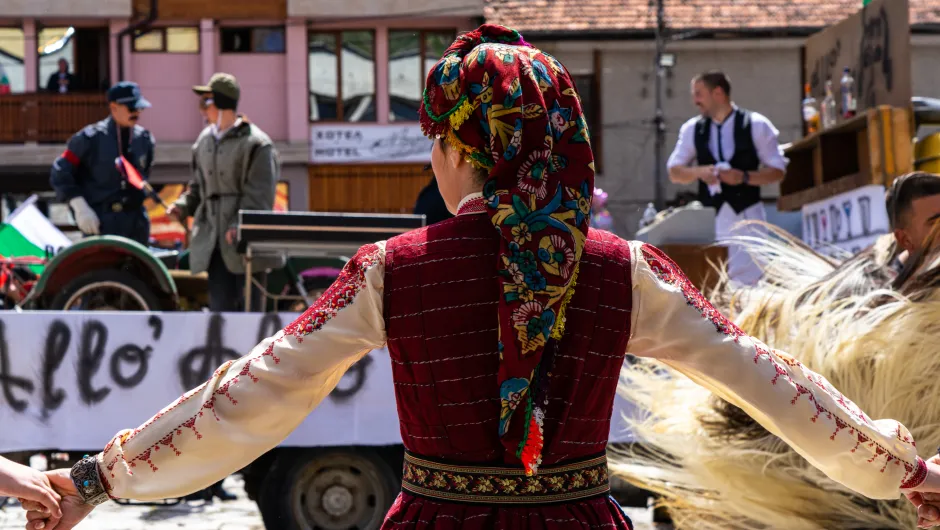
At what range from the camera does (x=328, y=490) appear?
646 cm

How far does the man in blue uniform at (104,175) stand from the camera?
29.3 feet

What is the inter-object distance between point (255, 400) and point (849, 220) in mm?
6245

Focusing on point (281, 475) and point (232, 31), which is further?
point (232, 31)

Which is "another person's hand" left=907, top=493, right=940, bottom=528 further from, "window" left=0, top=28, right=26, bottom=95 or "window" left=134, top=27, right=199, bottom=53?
"window" left=0, top=28, right=26, bottom=95

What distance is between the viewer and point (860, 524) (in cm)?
448

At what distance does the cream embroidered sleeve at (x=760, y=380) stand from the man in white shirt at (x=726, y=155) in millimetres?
5769

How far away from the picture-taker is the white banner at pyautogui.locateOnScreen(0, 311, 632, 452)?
6406 mm

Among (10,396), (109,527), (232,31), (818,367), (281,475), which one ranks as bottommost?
(109,527)

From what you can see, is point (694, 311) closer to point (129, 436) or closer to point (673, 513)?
point (129, 436)

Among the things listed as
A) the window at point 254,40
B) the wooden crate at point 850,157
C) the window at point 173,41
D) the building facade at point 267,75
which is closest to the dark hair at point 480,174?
the wooden crate at point 850,157

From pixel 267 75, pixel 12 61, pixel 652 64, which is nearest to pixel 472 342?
pixel 652 64

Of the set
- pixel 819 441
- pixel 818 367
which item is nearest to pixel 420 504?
pixel 819 441

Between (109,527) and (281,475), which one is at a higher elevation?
(281,475)

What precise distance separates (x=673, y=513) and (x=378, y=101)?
2441cm
